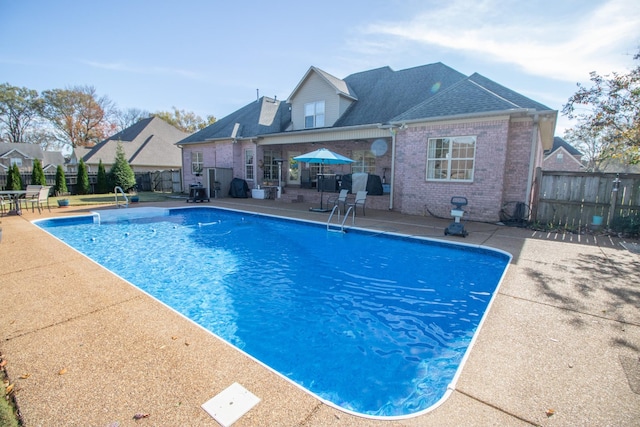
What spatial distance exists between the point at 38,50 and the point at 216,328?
60.5 ft

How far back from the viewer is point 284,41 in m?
11.1

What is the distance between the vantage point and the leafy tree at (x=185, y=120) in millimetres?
44219

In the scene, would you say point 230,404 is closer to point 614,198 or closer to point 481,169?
point 481,169

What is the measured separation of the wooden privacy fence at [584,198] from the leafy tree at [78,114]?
48.9m

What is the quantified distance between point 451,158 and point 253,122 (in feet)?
39.9

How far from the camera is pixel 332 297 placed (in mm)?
4996

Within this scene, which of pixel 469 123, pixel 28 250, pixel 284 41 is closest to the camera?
pixel 28 250

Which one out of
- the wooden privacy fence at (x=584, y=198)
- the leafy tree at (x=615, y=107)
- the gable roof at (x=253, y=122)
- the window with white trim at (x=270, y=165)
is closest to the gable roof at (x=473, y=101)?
the wooden privacy fence at (x=584, y=198)

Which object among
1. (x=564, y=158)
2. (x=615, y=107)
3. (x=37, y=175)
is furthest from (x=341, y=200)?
(x=564, y=158)

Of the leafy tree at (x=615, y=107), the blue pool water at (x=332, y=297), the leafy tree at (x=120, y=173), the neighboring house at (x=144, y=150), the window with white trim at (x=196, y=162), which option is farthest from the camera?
the neighboring house at (x=144, y=150)

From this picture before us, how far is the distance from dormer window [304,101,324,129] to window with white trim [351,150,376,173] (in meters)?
2.49

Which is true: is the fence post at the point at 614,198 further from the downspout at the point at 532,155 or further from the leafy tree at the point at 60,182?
the leafy tree at the point at 60,182

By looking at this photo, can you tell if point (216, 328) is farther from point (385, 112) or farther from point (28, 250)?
point (385, 112)

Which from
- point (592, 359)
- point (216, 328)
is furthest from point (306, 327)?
point (592, 359)
